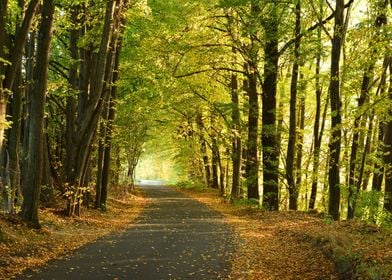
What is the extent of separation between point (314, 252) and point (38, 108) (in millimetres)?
7289

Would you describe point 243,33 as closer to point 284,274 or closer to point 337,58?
point 337,58

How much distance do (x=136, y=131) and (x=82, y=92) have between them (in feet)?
41.9

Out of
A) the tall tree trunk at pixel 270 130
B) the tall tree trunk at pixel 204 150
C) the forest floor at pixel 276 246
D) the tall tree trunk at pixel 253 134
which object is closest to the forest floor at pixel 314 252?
the forest floor at pixel 276 246

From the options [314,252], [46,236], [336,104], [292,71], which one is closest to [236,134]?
[292,71]

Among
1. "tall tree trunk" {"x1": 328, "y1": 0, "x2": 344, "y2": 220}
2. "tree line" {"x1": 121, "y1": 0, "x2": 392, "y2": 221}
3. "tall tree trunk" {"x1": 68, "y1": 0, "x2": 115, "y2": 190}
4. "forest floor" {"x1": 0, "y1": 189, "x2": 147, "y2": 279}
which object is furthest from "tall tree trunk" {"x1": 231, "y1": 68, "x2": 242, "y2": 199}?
"tall tree trunk" {"x1": 328, "y1": 0, "x2": 344, "y2": 220}

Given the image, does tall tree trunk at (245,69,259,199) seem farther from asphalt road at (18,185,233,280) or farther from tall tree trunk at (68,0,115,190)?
tall tree trunk at (68,0,115,190)

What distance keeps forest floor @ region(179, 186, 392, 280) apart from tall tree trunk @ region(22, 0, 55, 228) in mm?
5291

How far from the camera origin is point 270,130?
20078mm

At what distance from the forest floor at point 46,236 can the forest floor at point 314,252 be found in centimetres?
385

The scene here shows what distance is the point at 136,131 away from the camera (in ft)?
99.2

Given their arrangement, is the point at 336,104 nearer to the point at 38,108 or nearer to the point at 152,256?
the point at 152,256

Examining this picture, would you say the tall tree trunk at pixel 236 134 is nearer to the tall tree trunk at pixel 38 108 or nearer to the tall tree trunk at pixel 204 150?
the tall tree trunk at pixel 204 150

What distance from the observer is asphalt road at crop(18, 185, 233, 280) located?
8.67 m

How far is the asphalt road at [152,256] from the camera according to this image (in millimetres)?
8672
